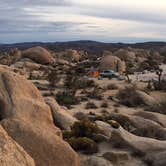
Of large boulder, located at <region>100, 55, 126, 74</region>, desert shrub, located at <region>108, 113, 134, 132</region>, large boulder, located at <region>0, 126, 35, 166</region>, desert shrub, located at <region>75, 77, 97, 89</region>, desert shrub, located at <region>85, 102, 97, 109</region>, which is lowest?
large boulder, located at <region>100, 55, 126, 74</region>

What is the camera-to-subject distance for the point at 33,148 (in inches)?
361

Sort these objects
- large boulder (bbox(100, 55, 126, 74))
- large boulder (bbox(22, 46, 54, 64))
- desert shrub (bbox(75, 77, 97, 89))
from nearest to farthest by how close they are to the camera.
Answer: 1. desert shrub (bbox(75, 77, 97, 89))
2. large boulder (bbox(100, 55, 126, 74))
3. large boulder (bbox(22, 46, 54, 64))

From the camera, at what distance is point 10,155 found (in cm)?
608

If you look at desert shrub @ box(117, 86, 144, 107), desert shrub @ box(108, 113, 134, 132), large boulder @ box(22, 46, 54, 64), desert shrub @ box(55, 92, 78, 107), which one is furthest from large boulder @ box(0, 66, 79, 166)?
large boulder @ box(22, 46, 54, 64)

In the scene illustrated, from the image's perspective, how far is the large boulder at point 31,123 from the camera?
30.2ft

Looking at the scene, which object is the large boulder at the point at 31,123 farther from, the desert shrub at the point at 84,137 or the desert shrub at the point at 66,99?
the desert shrub at the point at 66,99

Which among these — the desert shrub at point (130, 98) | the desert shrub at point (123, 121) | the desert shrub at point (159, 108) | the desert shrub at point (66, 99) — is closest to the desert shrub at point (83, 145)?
the desert shrub at point (123, 121)

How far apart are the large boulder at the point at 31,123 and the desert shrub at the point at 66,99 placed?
42.2ft

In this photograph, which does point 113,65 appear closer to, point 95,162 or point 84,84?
point 84,84

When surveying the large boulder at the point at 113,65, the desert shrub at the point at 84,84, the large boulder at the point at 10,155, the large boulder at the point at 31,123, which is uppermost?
the large boulder at the point at 10,155

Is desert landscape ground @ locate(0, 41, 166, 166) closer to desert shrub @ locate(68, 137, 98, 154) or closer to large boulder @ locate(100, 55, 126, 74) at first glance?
desert shrub @ locate(68, 137, 98, 154)

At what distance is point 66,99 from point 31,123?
16306 millimetres

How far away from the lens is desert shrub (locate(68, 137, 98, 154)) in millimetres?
13391

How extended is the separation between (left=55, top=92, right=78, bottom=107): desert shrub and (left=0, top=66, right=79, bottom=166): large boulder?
42.2ft
